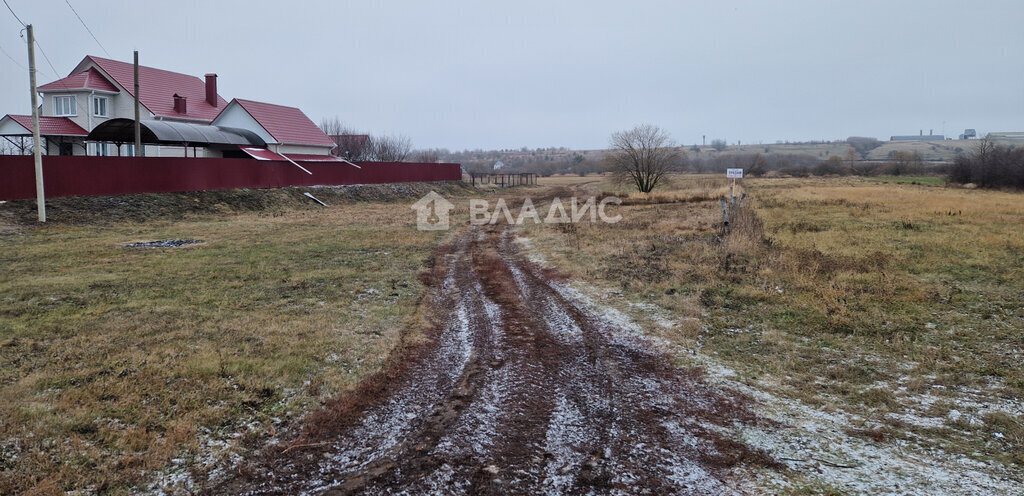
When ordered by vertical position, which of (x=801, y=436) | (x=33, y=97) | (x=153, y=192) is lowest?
(x=801, y=436)

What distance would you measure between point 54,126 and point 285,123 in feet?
40.8

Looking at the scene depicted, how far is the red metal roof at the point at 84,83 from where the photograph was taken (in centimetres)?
3250

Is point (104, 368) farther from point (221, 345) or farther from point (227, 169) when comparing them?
point (227, 169)

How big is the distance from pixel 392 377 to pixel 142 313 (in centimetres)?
410

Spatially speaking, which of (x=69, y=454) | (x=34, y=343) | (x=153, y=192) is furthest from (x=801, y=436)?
(x=153, y=192)

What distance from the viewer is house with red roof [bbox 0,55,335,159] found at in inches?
1157

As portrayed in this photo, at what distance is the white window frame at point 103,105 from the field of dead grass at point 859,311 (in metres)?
30.2

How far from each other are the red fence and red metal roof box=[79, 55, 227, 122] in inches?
376

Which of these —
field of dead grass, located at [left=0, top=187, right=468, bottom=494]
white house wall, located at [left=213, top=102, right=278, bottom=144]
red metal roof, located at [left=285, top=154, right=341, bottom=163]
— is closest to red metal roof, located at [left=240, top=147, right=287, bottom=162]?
white house wall, located at [left=213, top=102, right=278, bottom=144]

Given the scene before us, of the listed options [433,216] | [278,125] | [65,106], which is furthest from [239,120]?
[433,216]

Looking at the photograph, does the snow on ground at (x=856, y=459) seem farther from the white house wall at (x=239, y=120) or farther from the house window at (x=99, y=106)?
the house window at (x=99, y=106)

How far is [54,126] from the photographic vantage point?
3083 cm

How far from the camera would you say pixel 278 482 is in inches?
151

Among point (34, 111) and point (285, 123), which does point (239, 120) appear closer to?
point (285, 123)
